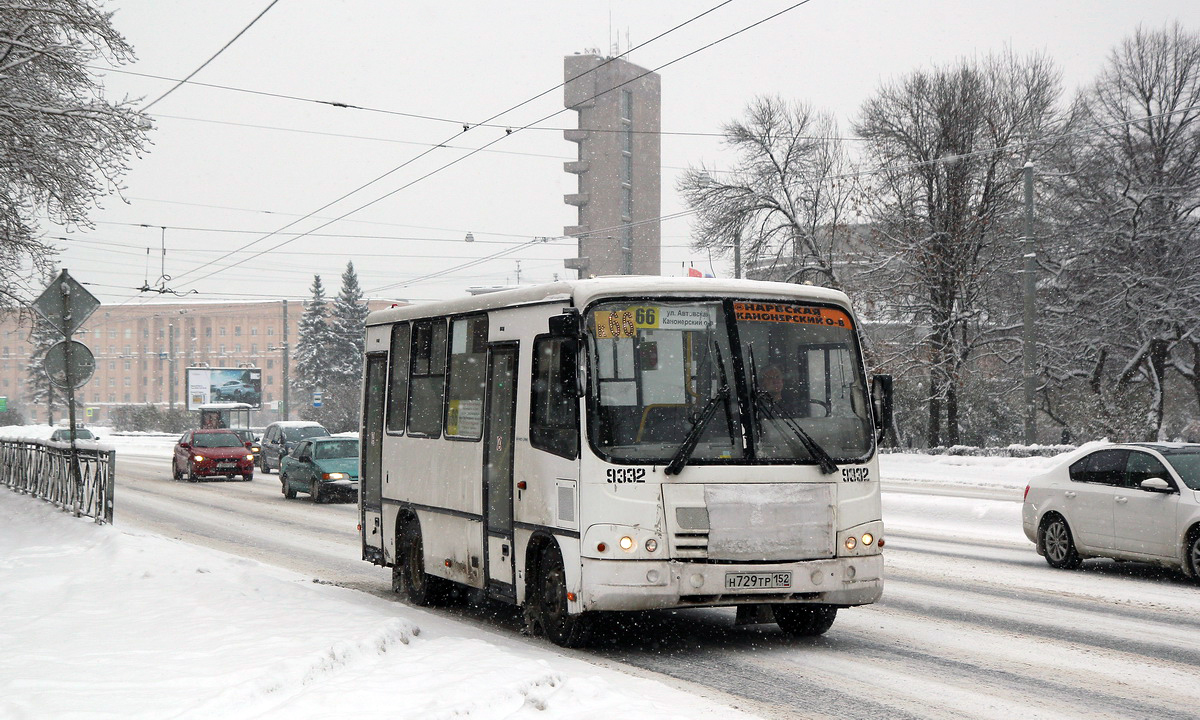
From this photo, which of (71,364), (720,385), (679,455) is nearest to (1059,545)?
(720,385)

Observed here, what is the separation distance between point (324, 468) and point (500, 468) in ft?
61.7

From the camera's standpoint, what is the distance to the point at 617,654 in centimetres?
945

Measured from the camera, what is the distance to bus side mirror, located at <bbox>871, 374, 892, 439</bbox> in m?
9.84

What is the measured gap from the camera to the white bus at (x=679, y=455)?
8.98 metres

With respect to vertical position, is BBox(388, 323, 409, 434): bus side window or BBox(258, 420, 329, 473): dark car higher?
BBox(388, 323, 409, 434): bus side window

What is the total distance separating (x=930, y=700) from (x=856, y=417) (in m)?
2.68

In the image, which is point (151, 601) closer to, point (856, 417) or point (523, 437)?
point (523, 437)

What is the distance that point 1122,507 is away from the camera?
13695 mm

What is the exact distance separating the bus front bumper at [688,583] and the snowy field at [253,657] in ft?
1.75

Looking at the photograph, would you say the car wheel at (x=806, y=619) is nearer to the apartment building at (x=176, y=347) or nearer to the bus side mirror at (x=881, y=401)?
the bus side mirror at (x=881, y=401)

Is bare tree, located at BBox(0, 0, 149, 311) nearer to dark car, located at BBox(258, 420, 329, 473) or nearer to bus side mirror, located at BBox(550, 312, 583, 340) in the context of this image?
bus side mirror, located at BBox(550, 312, 583, 340)

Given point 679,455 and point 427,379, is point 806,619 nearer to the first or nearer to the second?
point 679,455

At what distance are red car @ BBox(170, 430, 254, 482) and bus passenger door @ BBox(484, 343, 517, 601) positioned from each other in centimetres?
2926

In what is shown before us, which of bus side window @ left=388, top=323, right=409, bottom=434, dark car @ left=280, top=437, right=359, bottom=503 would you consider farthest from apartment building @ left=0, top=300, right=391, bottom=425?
bus side window @ left=388, top=323, right=409, bottom=434
